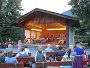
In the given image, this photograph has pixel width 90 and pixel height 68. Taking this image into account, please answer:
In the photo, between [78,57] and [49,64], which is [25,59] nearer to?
[49,64]

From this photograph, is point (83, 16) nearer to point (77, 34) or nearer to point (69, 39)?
point (69, 39)

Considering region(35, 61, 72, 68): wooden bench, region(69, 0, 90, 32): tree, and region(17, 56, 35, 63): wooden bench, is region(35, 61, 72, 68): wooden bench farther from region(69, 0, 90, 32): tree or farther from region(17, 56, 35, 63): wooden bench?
region(69, 0, 90, 32): tree

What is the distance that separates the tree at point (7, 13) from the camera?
37.4 metres

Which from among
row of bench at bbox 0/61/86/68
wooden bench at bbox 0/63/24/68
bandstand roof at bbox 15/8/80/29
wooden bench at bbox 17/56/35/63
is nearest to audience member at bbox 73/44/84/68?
row of bench at bbox 0/61/86/68

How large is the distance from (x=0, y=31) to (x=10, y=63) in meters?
27.5

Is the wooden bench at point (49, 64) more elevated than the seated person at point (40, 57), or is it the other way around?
the seated person at point (40, 57)

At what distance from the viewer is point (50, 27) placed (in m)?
33.8

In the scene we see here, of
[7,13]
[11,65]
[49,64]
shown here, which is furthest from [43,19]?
[11,65]

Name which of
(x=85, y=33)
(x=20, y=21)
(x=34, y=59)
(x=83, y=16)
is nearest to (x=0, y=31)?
(x=20, y=21)

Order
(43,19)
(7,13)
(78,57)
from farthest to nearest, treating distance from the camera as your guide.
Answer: (7,13)
(43,19)
(78,57)

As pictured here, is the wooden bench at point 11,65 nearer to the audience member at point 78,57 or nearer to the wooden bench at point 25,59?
the wooden bench at point 25,59

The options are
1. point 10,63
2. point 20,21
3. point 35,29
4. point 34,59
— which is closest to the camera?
Answer: point 10,63

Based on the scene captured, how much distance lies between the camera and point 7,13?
38.4 m

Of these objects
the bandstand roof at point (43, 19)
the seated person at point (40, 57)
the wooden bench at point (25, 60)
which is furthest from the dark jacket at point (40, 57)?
the bandstand roof at point (43, 19)
